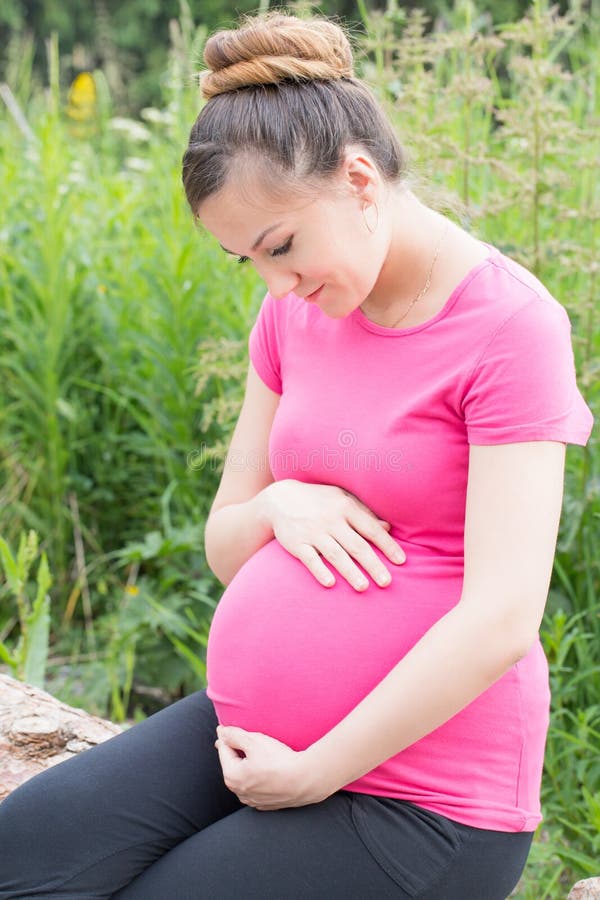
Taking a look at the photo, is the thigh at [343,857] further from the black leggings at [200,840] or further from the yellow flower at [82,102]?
the yellow flower at [82,102]

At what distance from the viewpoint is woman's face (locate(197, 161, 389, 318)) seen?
52.5 inches

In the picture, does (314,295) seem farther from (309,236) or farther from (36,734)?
(36,734)

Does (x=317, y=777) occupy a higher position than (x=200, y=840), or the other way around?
(x=317, y=777)

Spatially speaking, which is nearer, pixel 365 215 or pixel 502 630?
pixel 502 630

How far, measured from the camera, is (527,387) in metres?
1.25

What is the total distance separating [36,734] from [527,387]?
3.45 feet

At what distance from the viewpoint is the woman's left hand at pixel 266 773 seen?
50.3 inches

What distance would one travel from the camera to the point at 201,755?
150 cm

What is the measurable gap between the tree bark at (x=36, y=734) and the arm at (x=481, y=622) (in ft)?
2.17

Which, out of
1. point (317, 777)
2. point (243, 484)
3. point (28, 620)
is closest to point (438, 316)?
point (243, 484)

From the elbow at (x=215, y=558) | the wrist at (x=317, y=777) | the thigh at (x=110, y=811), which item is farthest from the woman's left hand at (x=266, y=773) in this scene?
the elbow at (x=215, y=558)

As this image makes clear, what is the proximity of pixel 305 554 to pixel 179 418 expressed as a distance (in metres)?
1.40

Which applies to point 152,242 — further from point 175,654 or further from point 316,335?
point 316,335

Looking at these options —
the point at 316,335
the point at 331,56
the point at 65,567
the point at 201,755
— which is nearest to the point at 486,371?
the point at 316,335
